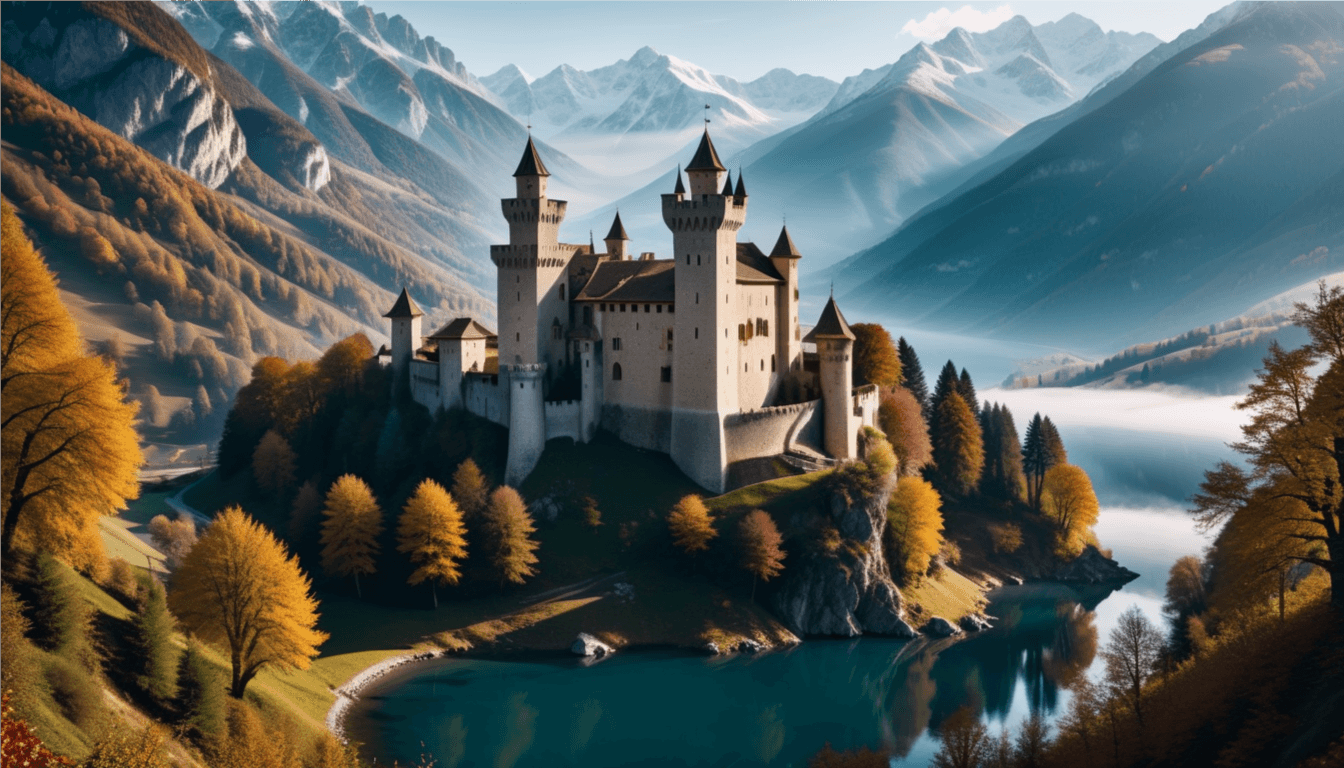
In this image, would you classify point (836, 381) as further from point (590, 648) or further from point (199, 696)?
point (199, 696)

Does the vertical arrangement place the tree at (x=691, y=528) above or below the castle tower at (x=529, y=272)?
below

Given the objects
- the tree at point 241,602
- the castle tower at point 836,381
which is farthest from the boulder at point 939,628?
the tree at point 241,602

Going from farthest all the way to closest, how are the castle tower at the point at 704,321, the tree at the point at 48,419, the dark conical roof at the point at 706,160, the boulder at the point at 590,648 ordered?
the dark conical roof at the point at 706,160 → the castle tower at the point at 704,321 → the boulder at the point at 590,648 → the tree at the point at 48,419

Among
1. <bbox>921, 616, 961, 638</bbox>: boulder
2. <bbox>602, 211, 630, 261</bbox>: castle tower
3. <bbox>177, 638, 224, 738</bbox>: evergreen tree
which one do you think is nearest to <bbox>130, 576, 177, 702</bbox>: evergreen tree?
<bbox>177, 638, 224, 738</bbox>: evergreen tree

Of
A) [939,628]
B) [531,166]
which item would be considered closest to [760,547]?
[939,628]

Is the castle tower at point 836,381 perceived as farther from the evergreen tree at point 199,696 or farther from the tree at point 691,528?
the evergreen tree at point 199,696

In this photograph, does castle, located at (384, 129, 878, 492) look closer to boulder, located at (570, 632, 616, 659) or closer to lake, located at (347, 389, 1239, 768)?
boulder, located at (570, 632, 616, 659)
